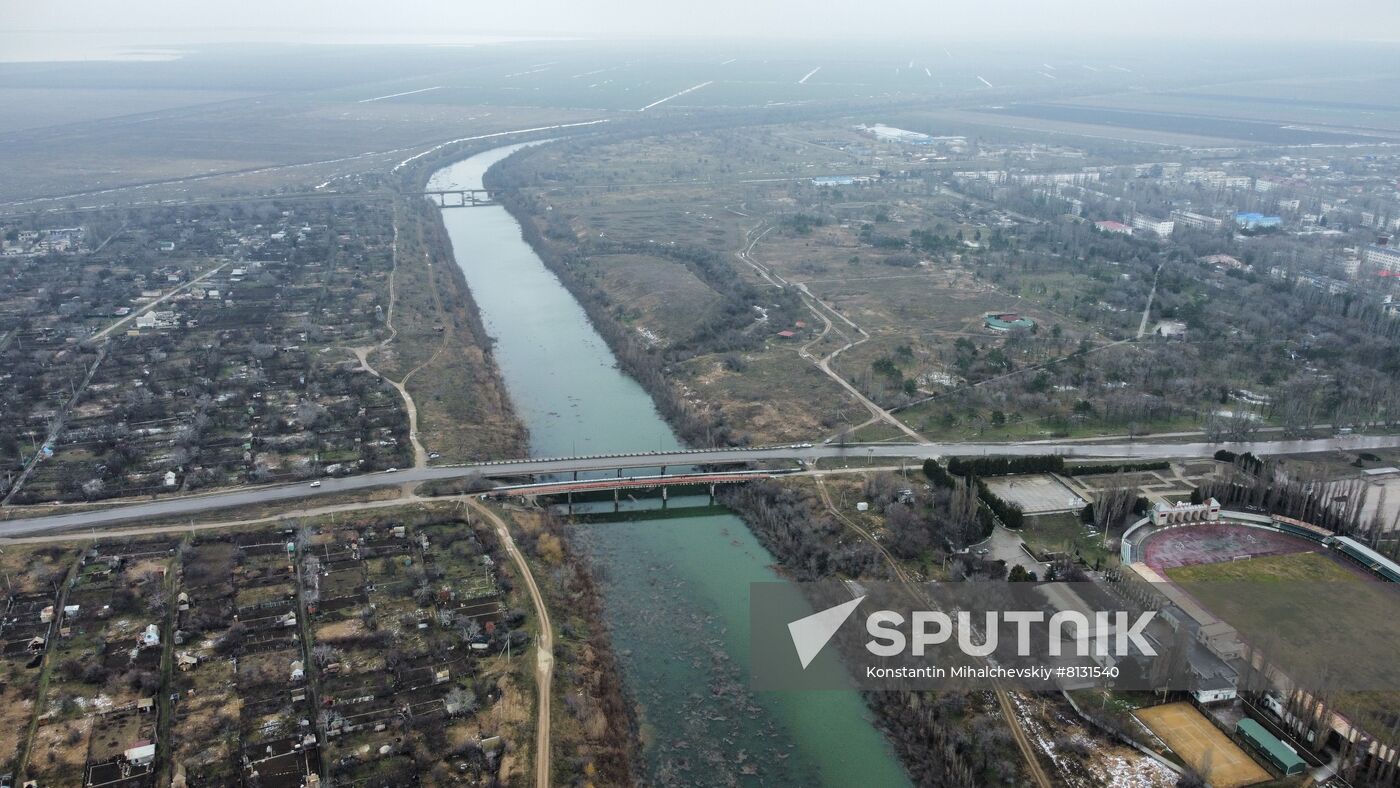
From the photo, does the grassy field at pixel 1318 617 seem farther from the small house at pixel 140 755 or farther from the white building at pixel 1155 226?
the white building at pixel 1155 226

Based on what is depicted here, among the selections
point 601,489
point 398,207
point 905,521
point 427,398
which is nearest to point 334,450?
point 427,398

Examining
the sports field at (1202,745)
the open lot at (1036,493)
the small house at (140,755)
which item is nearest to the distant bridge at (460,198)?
the open lot at (1036,493)

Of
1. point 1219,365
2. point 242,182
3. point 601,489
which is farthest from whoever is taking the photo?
point 242,182

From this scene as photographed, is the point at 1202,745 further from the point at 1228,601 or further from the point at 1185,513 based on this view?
the point at 1185,513

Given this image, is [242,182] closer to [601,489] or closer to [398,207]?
[398,207]

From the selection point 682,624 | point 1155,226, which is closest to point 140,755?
point 682,624

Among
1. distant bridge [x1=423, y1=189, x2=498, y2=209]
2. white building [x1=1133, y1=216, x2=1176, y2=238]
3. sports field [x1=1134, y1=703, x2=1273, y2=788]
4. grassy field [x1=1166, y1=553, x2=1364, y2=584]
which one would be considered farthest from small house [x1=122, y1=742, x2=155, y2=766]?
distant bridge [x1=423, y1=189, x2=498, y2=209]

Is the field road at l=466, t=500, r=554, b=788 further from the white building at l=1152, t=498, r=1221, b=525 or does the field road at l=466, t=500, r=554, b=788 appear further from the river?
the white building at l=1152, t=498, r=1221, b=525
